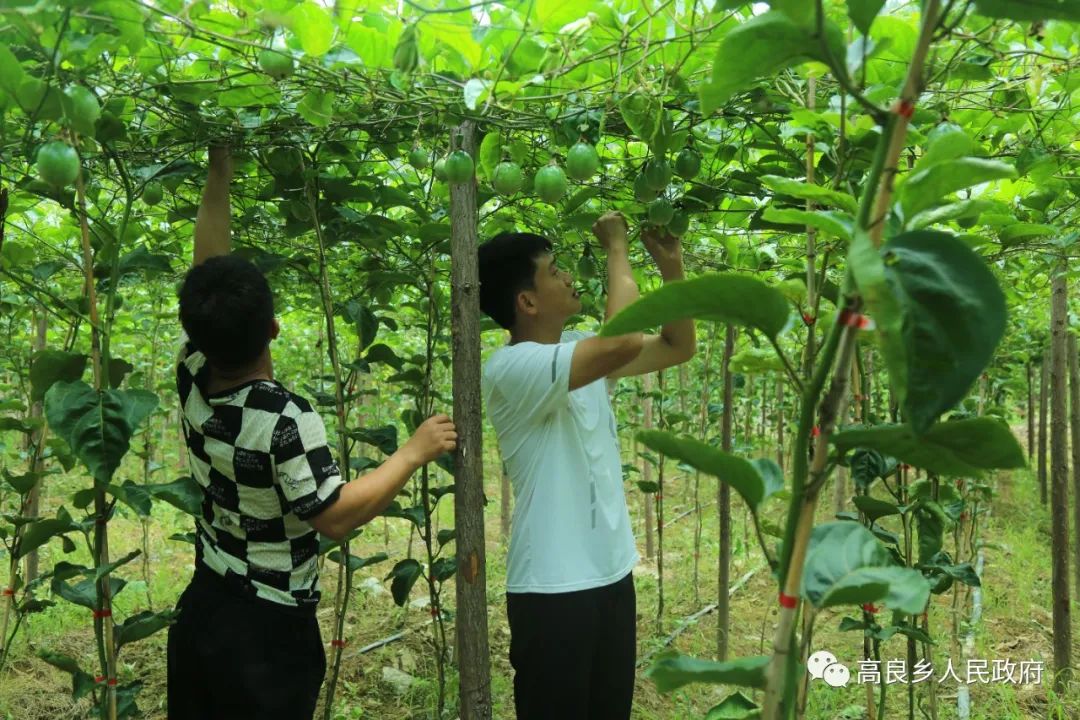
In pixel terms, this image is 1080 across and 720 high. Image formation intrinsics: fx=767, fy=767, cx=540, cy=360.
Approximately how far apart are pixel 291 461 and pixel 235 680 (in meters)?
0.57

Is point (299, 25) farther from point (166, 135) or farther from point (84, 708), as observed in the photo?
point (84, 708)

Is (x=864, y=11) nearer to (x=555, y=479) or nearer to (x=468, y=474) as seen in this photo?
(x=468, y=474)

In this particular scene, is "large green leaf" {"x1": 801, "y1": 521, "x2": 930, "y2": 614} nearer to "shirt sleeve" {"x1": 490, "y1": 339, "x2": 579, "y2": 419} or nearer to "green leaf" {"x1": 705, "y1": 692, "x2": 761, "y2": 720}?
"green leaf" {"x1": 705, "y1": 692, "x2": 761, "y2": 720}

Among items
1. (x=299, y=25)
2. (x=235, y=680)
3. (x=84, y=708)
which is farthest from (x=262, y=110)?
(x=84, y=708)

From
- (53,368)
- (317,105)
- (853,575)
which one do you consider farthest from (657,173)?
(53,368)

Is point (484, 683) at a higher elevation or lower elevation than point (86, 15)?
lower

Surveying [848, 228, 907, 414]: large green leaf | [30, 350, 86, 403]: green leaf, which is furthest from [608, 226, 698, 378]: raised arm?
[848, 228, 907, 414]: large green leaf

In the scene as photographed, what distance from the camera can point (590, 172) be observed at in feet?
5.23

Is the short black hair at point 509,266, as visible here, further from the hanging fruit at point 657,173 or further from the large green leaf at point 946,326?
the large green leaf at point 946,326

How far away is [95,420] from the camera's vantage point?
158 cm

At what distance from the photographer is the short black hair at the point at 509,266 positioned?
217cm

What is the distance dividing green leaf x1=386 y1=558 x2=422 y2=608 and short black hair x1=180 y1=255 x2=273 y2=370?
1.10m

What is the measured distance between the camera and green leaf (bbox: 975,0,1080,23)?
664mm

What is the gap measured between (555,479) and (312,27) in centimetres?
121
